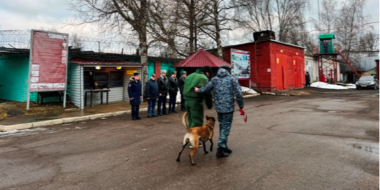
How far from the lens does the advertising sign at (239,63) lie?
19.4 meters

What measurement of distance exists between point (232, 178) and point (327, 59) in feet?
137

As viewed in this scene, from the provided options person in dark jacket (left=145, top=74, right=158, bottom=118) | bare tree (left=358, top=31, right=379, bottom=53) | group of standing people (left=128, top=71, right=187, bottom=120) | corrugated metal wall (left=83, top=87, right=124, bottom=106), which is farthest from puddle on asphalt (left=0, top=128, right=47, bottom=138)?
bare tree (left=358, top=31, right=379, bottom=53)

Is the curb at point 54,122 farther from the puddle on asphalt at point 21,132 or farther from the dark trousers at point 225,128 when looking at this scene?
the dark trousers at point 225,128

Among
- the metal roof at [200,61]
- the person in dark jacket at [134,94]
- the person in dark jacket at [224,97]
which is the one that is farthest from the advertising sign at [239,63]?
the person in dark jacket at [224,97]

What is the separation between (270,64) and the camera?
2191 cm

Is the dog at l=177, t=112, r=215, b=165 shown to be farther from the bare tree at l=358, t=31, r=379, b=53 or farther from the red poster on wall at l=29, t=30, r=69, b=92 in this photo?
the bare tree at l=358, t=31, r=379, b=53

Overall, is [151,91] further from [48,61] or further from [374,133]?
[374,133]

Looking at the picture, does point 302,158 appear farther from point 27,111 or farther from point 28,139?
point 27,111

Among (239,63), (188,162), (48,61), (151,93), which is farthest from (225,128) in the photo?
(239,63)

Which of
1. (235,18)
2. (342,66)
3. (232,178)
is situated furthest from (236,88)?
(342,66)

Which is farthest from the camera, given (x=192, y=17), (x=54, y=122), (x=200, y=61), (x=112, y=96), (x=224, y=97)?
(x=192, y=17)

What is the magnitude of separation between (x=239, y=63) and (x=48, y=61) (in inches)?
561

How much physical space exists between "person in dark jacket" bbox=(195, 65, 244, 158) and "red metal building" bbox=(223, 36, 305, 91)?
731 inches

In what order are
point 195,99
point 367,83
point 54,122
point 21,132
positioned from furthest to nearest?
point 367,83
point 54,122
point 21,132
point 195,99
